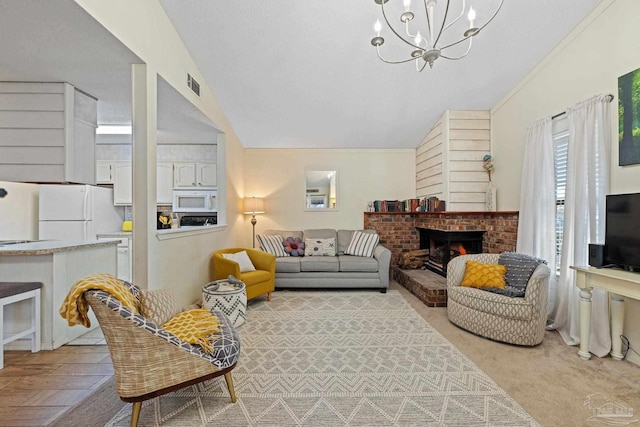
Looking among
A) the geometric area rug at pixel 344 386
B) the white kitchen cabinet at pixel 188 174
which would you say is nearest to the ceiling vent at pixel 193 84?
the white kitchen cabinet at pixel 188 174

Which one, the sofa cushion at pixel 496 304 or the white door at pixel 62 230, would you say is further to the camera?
the white door at pixel 62 230

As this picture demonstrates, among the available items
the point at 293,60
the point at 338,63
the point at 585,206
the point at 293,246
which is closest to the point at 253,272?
the point at 293,246

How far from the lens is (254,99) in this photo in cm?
412

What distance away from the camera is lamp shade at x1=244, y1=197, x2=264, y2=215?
209 inches

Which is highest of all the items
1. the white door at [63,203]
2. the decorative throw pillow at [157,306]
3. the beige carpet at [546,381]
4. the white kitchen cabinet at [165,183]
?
the white kitchen cabinet at [165,183]

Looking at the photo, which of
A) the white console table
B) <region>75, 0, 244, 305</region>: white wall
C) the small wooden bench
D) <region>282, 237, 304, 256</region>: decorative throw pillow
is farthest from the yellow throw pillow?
the small wooden bench

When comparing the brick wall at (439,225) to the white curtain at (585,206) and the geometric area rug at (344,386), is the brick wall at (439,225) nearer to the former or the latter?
the white curtain at (585,206)

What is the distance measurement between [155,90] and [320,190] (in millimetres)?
3437

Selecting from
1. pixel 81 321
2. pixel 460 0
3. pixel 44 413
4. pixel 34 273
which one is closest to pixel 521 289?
pixel 460 0

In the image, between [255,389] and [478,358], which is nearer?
[255,389]

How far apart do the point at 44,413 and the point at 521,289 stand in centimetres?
404

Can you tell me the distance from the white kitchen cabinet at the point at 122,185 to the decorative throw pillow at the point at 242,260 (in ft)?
7.75

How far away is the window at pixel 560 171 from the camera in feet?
10.1

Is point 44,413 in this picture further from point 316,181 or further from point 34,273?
point 316,181
